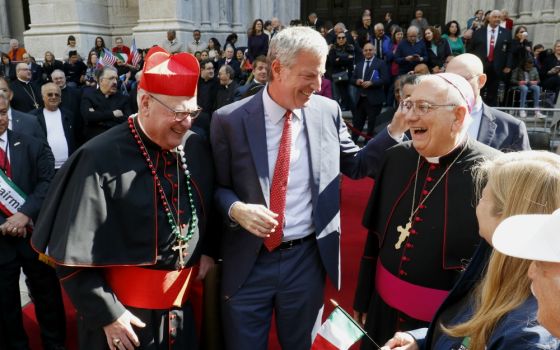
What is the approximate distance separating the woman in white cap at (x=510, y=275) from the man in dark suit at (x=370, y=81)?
7.23 meters

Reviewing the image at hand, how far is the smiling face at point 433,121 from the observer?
209cm

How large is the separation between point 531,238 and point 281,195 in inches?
64.9

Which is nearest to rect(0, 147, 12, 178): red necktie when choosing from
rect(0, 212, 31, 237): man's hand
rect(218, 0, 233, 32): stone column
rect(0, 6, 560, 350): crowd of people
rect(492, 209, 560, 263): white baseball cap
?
rect(0, 212, 31, 237): man's hand

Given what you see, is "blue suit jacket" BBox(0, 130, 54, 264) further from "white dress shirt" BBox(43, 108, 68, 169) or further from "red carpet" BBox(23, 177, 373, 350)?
"white dress shirt" BBox(43, 108, 68, 169)

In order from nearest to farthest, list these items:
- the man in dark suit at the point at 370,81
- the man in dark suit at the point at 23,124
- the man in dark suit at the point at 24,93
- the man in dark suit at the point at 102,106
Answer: the man in dark suit at the point at 23,124, the man in dark suit at the point at 102,106, the man in dark suit at the point at 24,93, the man in dark suit at the point at 370,81

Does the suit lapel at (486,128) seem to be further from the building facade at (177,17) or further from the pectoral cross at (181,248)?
the building facade at (177,17)

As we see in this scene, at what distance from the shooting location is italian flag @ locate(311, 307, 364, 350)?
1.78 metres

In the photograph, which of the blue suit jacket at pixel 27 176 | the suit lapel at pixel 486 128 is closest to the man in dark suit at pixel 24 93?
the blue suit jacket at pixel 27 176

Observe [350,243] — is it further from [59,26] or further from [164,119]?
[59,26]

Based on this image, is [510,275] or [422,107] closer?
[510,275]

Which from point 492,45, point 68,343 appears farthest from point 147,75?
point 492,45

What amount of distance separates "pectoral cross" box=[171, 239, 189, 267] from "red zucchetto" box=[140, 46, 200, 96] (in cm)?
70

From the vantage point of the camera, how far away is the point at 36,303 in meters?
3.49

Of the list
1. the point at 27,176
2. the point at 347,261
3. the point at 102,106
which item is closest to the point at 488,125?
the point at 347,261
